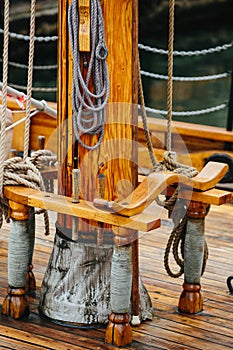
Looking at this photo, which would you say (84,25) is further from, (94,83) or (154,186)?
(154,186)

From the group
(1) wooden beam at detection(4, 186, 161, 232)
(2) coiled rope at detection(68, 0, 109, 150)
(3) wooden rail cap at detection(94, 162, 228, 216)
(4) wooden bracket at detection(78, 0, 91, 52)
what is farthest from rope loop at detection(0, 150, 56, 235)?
(4) wooden bracket at detection(78, 0, 91, 52)

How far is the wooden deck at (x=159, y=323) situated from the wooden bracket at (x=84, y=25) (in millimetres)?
1147

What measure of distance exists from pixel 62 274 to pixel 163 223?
5.43ft

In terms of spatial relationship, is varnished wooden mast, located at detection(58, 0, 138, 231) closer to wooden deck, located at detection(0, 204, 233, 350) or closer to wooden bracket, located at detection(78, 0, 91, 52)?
wooden bracket, located at detection(78, 0, 91, 52)

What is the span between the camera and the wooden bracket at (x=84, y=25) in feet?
11.0

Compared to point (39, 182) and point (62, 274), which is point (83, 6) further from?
point (62, 274)

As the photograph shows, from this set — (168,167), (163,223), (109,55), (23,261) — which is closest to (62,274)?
(23,261)

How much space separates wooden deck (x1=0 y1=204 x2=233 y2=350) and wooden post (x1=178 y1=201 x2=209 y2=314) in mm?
58

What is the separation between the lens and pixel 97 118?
3418 mm

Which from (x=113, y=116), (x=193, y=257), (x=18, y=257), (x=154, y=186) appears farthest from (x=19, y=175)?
(x=193, y=257)

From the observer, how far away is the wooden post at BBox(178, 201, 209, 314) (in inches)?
142

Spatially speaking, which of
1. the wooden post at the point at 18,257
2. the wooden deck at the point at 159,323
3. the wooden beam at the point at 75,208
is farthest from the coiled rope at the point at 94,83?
the wooden deck at the point at 159,323

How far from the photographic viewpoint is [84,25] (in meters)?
3.36

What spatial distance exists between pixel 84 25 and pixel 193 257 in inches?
42.8
